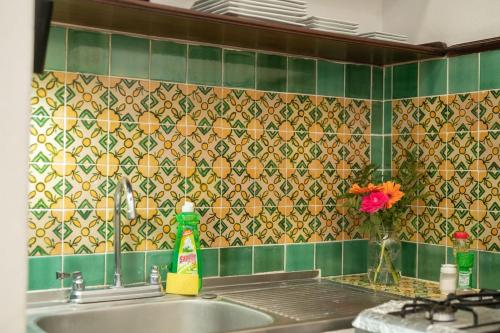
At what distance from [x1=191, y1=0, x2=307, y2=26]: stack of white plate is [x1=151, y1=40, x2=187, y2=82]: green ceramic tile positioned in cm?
17

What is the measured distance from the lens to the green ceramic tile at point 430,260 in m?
2.49

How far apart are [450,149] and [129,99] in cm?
114

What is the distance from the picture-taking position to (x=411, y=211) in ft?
8.54

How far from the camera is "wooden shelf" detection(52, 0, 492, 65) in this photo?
6.25 ft

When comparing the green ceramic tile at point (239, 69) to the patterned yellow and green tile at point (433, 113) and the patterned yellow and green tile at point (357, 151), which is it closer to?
the patterned yellow and green tile at point (357, 151)

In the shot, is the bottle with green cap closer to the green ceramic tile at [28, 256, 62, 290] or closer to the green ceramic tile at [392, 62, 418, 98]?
the green ceramic tile at [392, 62, 418, 98]

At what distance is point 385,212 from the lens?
240 cm

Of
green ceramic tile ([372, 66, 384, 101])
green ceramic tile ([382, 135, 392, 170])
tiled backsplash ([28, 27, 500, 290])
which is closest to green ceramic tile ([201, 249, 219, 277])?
tiled backsplash ([28, 27, 500, 290])

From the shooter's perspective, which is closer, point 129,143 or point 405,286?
point 129,143

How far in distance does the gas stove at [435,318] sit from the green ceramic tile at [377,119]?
3.25ft

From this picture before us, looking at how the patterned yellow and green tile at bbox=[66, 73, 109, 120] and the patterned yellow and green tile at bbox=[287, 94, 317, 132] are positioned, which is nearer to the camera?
the patterned yellow and green tile at bbox=[66, 73, 109, 120]

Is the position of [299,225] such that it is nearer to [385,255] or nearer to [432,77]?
[385,255]

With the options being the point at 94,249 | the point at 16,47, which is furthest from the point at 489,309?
the point at 16,47

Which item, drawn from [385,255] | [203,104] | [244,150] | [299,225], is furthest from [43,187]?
[385,255]
